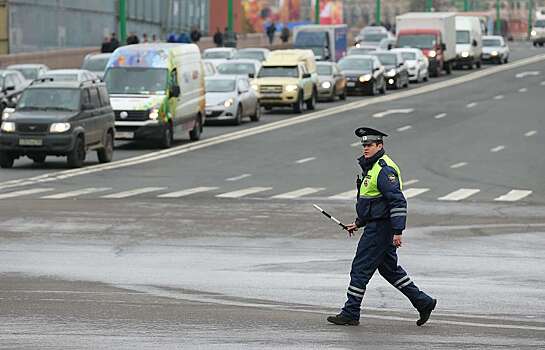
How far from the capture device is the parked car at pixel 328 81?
60250 millimetres

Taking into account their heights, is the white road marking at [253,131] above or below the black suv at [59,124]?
below

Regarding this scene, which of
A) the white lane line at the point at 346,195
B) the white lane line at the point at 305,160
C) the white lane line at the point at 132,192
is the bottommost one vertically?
the white lane line at the point at 305,160

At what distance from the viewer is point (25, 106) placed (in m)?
34.6

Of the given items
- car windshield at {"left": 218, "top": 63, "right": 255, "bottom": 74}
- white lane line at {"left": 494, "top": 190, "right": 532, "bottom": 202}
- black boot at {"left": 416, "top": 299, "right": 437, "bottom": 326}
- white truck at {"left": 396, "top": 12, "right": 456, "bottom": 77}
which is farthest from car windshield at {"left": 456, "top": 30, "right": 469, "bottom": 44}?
black boot at {"left": 416, "top": 299, "right": 437, "bottom": 326}

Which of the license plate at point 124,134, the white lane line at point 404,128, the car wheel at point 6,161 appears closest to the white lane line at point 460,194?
the car wheel at point 6,161

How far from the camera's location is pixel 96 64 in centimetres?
5625

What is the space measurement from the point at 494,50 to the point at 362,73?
86.7 feet

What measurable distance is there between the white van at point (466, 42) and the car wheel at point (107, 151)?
48.6 meters

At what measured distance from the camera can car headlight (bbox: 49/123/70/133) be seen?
33.5m

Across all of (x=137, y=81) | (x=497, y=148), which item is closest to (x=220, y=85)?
(x=137, y=81)

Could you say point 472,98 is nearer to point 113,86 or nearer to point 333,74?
point 333,74

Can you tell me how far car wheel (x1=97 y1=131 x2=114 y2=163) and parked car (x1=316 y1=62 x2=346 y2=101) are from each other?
2420 cm

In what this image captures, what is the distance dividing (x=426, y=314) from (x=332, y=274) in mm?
3709

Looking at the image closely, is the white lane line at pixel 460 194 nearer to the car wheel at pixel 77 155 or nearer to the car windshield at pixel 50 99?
the car wheel at pixel 77 155
